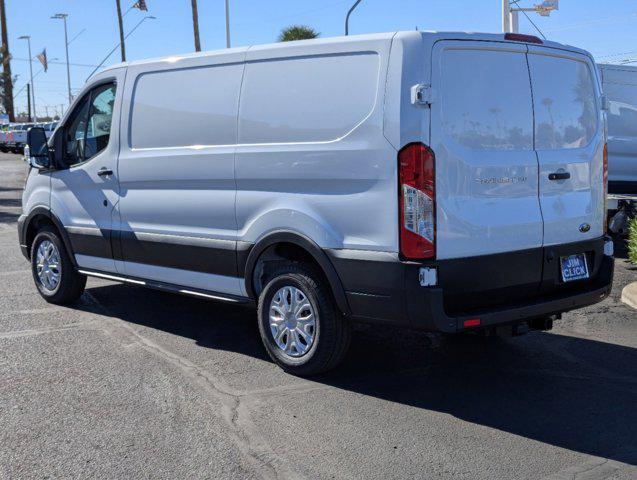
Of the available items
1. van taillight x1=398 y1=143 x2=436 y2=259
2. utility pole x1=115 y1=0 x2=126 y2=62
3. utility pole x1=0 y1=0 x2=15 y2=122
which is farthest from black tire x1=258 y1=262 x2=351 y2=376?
utility pole x1=0 y1=0 x2=15 y2=122

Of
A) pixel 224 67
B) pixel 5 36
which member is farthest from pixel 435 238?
pixel 5 36

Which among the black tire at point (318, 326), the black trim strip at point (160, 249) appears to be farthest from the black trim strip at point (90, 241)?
the black tire at point (318, 326)

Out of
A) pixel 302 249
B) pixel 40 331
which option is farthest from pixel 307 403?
pixel 40 331

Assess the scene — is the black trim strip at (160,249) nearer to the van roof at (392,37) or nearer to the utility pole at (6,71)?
the van roof at (392,37)

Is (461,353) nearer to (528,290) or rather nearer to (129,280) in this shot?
(528,290)

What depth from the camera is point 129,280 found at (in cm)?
691

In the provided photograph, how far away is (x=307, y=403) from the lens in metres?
4.99

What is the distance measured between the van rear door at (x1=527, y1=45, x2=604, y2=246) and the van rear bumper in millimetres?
205

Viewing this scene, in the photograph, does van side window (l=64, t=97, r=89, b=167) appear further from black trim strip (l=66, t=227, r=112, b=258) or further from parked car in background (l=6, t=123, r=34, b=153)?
parked car in background (l=6, t=123, r=34, b=153)

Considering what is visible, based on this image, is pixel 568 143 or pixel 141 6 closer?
pixel 568 143

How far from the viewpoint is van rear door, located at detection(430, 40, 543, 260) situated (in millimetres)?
4734

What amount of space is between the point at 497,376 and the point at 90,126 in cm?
414

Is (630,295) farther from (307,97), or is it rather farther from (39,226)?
(39,226)

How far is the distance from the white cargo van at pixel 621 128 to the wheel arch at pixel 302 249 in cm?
749
